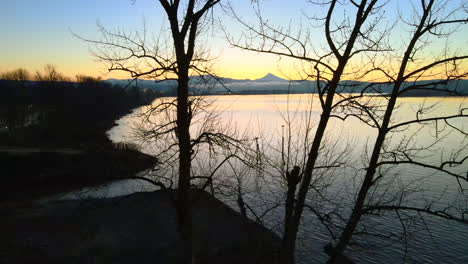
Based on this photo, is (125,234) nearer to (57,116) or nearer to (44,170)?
(44,170)

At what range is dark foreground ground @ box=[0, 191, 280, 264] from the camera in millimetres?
15742

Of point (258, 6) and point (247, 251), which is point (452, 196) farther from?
point (258, 6)

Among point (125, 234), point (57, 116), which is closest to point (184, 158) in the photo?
point (125, 234)

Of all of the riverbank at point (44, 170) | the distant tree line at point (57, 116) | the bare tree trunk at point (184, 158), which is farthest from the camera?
the distant tree line at point (57, 116)

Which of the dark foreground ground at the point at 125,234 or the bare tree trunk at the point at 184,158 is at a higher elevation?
the bare tree trunk at the point at 184,158

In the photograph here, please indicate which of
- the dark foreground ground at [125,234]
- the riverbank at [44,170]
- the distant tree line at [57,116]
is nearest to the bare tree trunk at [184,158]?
the dark foreground ground at [125,234]

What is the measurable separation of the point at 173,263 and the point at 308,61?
12298 millimetres

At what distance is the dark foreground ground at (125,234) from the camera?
15742 millimetres

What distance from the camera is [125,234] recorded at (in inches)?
741

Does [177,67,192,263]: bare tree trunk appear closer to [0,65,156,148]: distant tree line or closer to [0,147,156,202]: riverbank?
[0,147,156,202]: riverbank

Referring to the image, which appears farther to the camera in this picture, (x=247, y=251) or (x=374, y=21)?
(x=247, y=251)

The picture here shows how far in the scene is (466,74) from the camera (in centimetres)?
739

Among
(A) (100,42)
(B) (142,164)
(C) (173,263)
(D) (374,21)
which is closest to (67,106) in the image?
(B) (142,164)

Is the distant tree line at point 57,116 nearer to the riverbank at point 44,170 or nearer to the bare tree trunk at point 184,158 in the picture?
the riverbank at point 44,170
